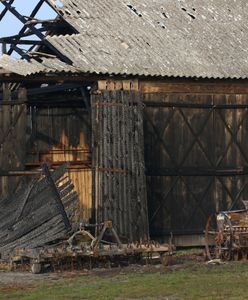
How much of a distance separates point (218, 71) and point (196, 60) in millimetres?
691

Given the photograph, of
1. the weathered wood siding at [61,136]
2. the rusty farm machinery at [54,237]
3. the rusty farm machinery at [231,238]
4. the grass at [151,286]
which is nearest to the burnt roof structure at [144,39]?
the weathered wood siding at [61,136]

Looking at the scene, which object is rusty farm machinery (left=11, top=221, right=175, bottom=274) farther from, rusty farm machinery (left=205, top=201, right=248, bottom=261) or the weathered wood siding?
the weathered wood siding

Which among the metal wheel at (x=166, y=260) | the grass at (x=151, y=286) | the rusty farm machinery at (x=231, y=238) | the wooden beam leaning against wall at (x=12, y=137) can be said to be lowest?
the grass at (x=151, y=286)

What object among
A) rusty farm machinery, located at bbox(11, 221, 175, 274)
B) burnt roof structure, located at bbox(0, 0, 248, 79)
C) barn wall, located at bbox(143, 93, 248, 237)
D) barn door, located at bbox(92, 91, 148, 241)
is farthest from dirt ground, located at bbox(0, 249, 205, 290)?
burnt roof structure, located at bbox(0, 0, 248, 79)

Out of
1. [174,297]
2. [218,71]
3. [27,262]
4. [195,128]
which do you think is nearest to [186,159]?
[195,128]

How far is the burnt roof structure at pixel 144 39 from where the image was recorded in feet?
77.4

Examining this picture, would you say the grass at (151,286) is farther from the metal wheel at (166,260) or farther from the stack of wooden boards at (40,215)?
the stack of wooden boards at (40,215)

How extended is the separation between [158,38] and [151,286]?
433 inches

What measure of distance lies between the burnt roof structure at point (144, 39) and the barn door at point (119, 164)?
892 mm

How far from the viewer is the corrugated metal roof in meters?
24.0

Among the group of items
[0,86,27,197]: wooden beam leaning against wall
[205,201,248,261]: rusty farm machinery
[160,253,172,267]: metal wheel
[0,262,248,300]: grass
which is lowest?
[0,262,248,300]: grass

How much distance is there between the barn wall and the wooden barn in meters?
0.03

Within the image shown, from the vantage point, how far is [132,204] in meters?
23.4

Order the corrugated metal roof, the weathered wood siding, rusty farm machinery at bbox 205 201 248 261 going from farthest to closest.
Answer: the weathered wood siding
the corrugated metal roof
rusty farm machinery at bbox 205 201 248 261
